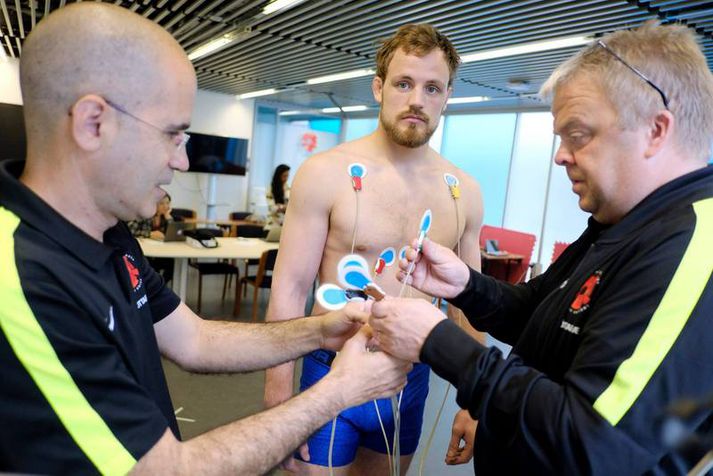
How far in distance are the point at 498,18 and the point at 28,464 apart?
203 inches

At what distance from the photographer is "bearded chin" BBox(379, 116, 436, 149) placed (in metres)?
1.92

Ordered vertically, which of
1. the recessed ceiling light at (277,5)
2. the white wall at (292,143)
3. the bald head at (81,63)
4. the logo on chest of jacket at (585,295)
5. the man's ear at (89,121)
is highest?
the recessed ceiling light at (277,5)

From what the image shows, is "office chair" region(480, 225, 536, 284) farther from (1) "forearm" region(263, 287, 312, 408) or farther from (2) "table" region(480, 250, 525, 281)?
(1) "forearm" region(263, 287, 312, 408)

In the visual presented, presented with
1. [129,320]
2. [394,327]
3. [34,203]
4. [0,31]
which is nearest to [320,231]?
[394,327]

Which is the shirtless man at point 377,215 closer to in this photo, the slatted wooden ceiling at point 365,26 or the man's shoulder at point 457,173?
the man's shoulder at point 457,173

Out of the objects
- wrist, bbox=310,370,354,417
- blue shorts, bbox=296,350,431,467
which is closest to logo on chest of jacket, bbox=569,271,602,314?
wrist, bbox=310,370,354,417

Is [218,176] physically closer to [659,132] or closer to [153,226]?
[153,226]

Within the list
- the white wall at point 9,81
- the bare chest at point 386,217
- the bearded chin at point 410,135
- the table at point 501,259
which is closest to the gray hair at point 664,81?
the bearded chin at point 410,135

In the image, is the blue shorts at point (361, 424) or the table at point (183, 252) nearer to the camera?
the blue shorts at point (361, 424)

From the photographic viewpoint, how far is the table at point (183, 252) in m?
5.24

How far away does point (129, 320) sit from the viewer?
1090 mm

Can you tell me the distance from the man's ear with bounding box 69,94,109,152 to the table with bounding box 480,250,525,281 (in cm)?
670

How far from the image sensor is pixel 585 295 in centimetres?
112

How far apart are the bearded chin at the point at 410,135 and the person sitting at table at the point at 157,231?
409cm
